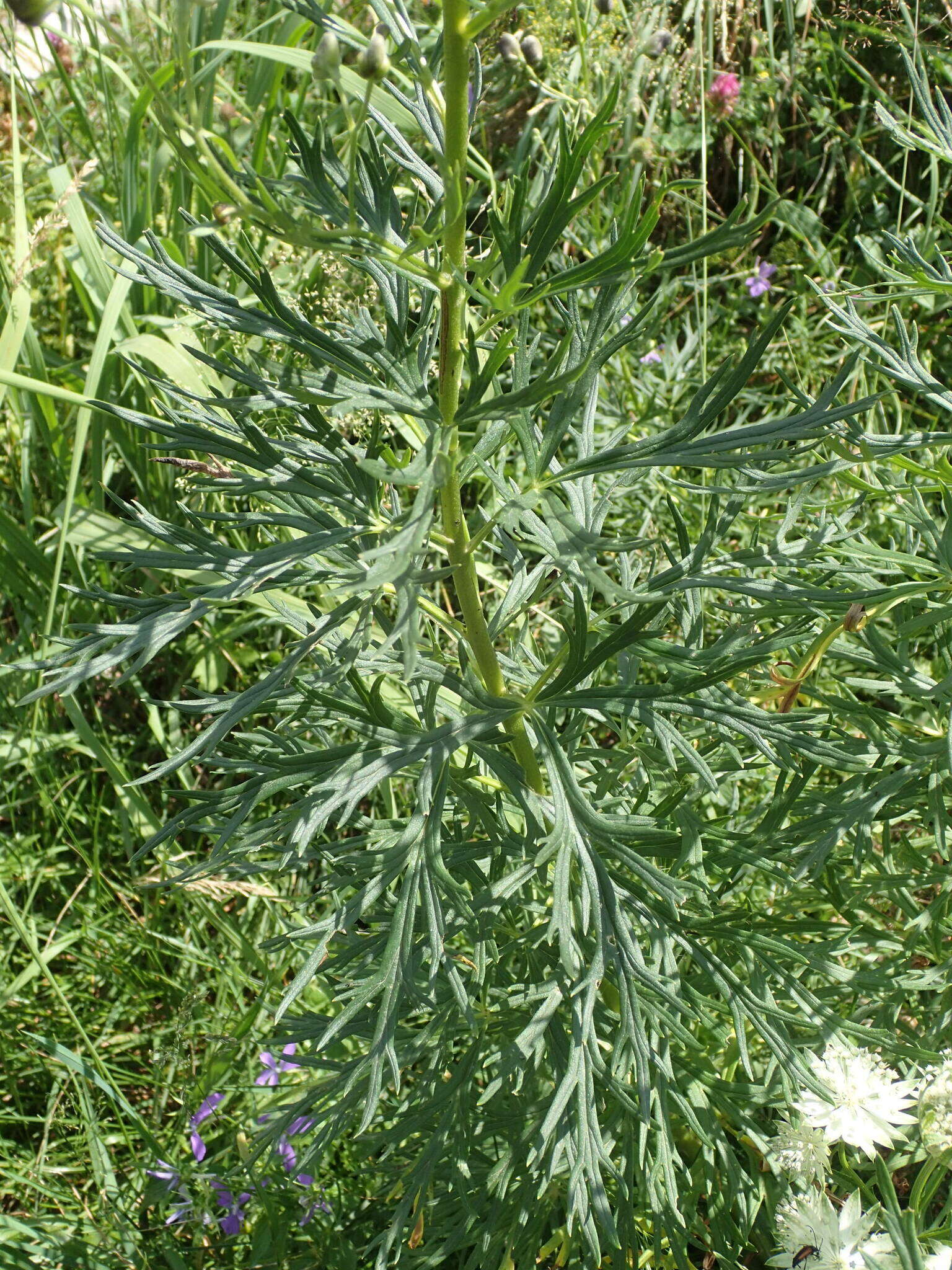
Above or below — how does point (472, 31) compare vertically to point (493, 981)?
above

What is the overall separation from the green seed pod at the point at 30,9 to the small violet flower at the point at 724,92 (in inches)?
97.6

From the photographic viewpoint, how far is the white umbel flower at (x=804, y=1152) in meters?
1.35

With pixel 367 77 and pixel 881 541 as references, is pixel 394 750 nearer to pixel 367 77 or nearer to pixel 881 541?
pixel 367 77

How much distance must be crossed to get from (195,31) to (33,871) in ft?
7.09

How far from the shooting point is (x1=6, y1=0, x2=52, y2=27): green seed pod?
3.22 feet

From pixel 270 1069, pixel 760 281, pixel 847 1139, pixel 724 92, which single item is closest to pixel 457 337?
pixel 847 1139

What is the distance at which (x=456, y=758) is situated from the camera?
6.23 ft

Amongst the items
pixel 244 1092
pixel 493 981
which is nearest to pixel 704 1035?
pixel 493 981

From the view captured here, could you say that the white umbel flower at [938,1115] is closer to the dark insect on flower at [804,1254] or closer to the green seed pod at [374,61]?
the dark insect on flower at [804,1254]

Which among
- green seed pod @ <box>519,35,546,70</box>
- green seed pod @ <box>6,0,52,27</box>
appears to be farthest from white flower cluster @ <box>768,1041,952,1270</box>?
green seed pod @ <box>519,35,546,70</box>

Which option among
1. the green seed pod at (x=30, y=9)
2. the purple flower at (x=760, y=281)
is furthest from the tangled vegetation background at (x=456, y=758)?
the purple flower at (x=760, y=281)

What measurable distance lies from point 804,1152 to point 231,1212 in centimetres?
112

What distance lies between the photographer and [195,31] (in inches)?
115

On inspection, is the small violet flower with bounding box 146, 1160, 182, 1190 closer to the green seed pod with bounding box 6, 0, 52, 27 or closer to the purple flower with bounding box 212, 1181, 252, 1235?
the purple flower with bounding box 212, 1181, 252, 1235
